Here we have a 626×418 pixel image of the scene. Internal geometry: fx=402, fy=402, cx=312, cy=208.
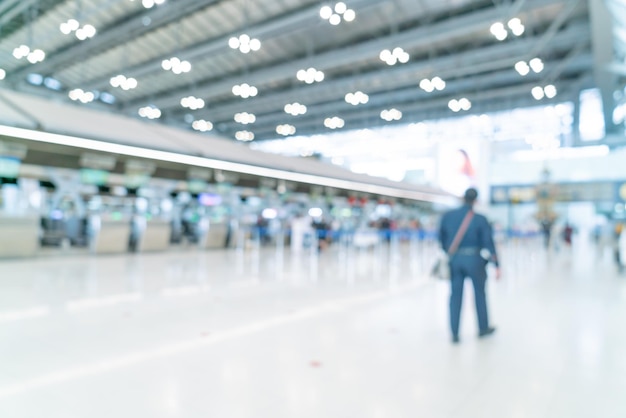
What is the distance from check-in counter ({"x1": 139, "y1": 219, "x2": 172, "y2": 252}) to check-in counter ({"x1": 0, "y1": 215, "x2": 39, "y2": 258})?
265 centimetres

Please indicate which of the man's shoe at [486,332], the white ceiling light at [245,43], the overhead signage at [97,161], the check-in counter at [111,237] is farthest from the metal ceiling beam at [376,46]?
the man's shoe at [486,332]

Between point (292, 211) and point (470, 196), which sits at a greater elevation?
point (292, 211)

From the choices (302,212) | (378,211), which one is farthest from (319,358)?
(378,211)

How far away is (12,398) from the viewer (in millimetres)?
2021

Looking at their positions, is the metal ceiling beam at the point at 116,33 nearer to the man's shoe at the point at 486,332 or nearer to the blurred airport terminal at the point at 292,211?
the blurred airport terminal at the point at 292,211

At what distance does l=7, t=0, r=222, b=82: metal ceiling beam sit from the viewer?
412 inches

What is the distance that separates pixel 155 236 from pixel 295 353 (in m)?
9.45

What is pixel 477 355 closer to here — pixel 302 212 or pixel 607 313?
pixel 607 313

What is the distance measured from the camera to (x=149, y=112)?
1825 centimetres

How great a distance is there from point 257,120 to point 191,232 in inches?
391

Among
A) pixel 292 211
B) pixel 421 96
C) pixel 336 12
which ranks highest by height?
pixel 421 96

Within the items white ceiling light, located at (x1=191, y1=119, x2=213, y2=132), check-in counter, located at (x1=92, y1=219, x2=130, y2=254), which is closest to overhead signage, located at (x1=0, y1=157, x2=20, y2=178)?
check-in counter, located at (x1=92, y1=219, x2=130, y2=254)

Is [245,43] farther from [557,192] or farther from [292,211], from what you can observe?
[557,192]

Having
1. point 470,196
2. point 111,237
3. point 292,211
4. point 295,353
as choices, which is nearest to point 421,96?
point 292,211
